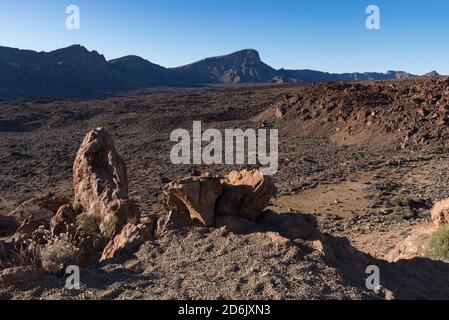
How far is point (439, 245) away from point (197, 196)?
13.5 ft

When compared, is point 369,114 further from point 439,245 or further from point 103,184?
point 103,184

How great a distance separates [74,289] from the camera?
5.10 meters

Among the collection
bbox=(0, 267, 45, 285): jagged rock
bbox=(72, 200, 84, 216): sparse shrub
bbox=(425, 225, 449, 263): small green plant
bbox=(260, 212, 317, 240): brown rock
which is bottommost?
bbox=(425, 225, 449, 263): small green plant

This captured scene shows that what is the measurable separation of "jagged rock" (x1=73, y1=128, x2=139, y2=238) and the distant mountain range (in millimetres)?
68323

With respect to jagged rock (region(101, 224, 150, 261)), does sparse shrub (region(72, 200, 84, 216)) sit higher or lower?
lower

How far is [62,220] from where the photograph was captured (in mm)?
8281

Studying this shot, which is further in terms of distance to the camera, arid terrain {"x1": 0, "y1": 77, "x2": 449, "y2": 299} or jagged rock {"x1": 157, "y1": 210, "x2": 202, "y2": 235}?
jagged rock {"x1": 157, "y1": 210, "x2": 202, "y2": 235}

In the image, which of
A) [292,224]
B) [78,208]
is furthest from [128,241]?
[78,208]

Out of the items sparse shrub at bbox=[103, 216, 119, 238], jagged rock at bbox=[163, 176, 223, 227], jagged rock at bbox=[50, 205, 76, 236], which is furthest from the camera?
jagged rock at bbox=[50, 205, 76, 236]

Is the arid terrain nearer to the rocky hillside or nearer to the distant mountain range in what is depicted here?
the rocky hillside

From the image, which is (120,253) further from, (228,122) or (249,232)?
(228,122)

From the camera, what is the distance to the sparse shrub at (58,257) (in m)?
5.58

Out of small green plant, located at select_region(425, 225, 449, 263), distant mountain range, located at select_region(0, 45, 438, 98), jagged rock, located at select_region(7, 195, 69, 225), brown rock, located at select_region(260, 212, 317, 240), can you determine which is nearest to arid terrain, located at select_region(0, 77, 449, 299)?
brown rock, located at select_region(260, 212, 317, 240)

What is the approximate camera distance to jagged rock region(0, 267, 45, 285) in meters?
5.18
